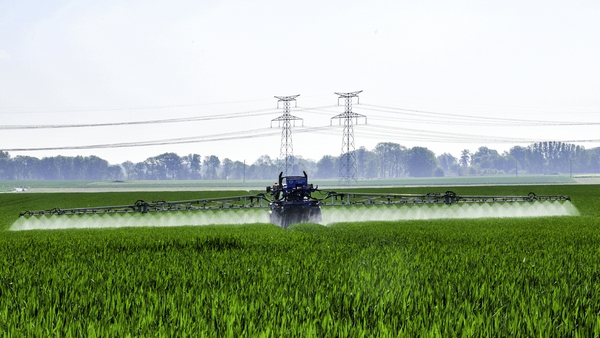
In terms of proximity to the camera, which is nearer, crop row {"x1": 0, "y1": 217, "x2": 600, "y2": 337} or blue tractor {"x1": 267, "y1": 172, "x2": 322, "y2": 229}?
crop row {"x1": 0, "y1": 217, "x2": 600, "y2": 337}

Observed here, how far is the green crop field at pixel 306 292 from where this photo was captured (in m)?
4.78

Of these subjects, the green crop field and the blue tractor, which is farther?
the blue tractor

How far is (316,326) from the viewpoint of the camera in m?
4.75

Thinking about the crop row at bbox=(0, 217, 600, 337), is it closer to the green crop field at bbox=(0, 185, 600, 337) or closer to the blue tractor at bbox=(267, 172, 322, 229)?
the green crop field at bbox=(0, 185, 600, 337)

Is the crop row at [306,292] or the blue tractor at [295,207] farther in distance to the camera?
the blue tractor at [295,207]

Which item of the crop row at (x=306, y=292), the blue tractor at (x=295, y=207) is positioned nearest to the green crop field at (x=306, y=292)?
the crop row at (x=306, y=292)

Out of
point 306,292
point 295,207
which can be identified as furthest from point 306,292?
point 295,207

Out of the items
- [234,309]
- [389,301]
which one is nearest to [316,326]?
[234,309]

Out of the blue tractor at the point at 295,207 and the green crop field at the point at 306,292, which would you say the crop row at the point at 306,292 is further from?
the blue tractor at the point at 295,207

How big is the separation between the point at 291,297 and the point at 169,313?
149 cm

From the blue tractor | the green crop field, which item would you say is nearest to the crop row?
the green crop field

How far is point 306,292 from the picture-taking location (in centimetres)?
660

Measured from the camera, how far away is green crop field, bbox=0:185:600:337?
15.7ft

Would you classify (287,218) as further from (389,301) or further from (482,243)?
(389,301)
